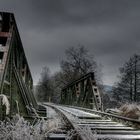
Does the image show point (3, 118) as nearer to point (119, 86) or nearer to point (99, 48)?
point (119, 86)

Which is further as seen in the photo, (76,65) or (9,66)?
(76,65)

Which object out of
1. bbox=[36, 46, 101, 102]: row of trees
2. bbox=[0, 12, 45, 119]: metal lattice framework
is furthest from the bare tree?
bbox=[0, 12, 45, 119]: metal lattice framework

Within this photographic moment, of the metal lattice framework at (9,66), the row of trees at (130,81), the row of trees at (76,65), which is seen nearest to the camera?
the metal lattice framework at (9,66)

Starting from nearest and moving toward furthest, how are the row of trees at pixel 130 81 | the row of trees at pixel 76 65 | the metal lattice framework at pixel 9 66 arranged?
the metal lattice framework at pixel 9 66 → the row of trees at pixel 130 81 → the row of trees at pixel 76 65

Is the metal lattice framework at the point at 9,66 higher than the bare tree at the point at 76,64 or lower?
lower

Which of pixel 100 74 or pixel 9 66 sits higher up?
pixel 100 74

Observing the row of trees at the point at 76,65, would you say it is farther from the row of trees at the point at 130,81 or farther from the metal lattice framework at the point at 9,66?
the metal lattice framework at the point at 9,66

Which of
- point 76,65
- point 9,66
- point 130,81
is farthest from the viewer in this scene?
point 76,65

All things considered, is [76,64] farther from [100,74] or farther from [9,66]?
[9,66]

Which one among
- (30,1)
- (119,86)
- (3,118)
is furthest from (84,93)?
(119,86)

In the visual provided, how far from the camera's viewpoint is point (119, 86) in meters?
36.8

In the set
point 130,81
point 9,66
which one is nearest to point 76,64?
point 130,81

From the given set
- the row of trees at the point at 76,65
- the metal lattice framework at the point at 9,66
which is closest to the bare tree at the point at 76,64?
the row of trees at the point at 76,65

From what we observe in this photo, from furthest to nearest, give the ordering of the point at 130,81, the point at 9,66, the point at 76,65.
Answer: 1. the point at 76,65
2. the point at 130,81
3. the point at 9,66
